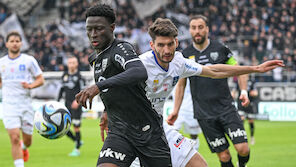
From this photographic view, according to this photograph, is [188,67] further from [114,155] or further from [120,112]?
[114,155]

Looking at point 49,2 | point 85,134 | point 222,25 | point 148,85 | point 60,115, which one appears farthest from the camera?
point 49,2

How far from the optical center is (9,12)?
31609 millimetres

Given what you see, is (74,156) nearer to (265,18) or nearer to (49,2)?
(265,18)

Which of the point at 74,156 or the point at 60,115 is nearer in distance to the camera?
the point at 60,115

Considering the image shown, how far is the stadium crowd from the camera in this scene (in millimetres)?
24125

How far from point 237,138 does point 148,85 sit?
7.88 feet

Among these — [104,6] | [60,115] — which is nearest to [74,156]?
[60,115]

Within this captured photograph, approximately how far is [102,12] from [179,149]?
1862mm

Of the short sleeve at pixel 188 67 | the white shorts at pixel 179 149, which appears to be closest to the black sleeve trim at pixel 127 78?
the short sleeve at pixel 188 67

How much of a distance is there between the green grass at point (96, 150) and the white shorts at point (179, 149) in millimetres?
4289

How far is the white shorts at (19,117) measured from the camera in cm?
897

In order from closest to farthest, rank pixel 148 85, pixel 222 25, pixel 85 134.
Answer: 1. pixel 148 85
2. pixel 85 134
3. pixel 222 25

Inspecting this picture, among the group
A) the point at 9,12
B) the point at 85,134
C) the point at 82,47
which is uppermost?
the point at 9,12

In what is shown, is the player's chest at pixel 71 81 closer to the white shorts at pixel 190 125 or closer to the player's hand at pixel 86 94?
the white shorts at pixel 190 125
